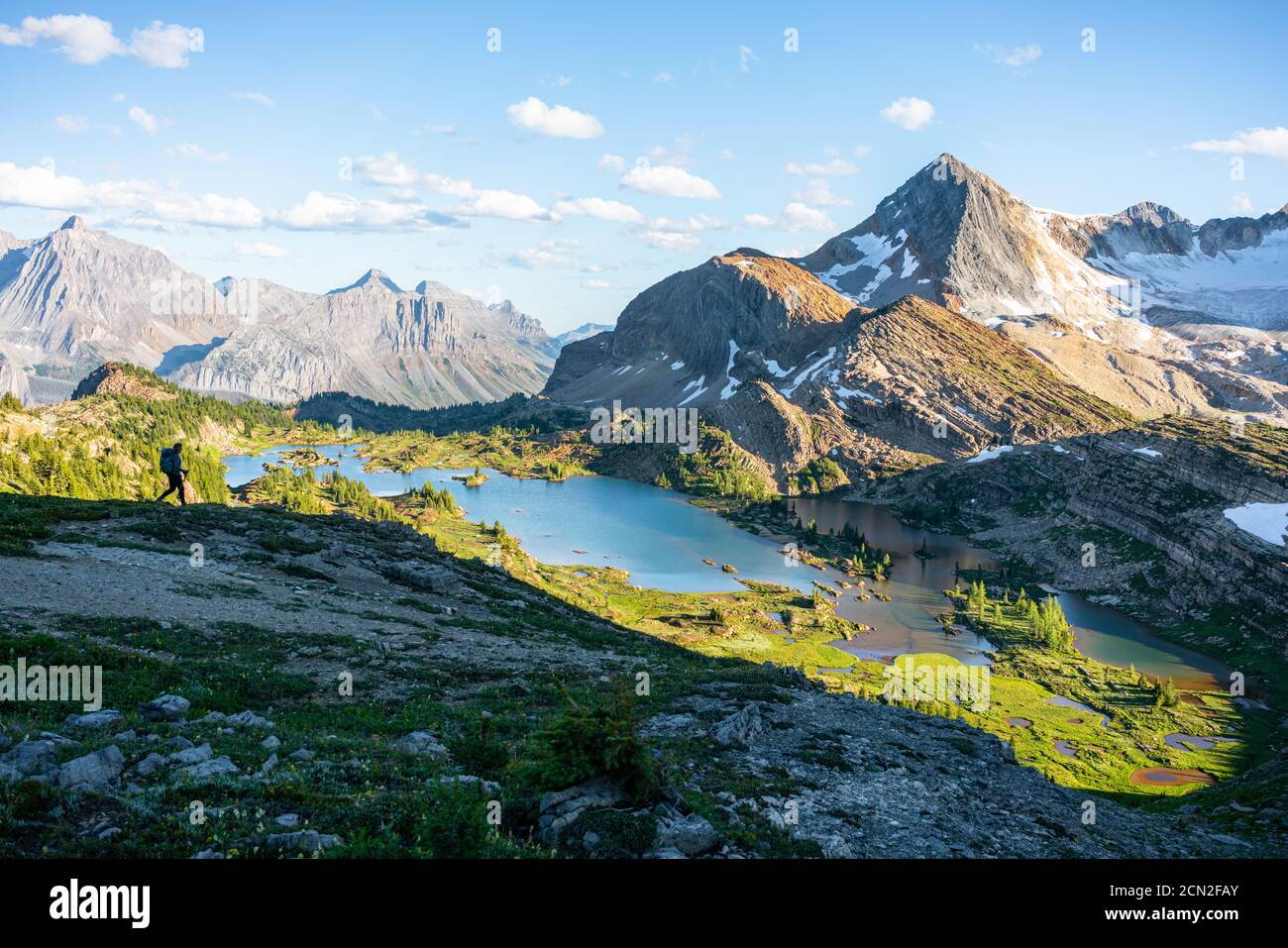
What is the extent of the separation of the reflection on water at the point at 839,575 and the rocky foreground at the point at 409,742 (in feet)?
251

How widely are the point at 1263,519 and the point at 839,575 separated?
Result: 230 ft

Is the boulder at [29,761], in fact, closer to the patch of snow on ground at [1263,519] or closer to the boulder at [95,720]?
the boulder at [95,720]

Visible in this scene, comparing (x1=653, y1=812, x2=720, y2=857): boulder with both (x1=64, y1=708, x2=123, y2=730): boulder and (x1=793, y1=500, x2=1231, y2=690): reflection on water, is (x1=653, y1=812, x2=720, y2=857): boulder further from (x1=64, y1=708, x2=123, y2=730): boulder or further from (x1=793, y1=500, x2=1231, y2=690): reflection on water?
(x1=793, y1=500, x2=1231, y2=690): reflection on water

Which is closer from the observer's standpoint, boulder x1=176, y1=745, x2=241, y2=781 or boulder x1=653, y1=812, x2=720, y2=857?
boulder x1=653, y1=812, x2=720, y2=857

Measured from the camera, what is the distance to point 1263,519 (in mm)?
122875

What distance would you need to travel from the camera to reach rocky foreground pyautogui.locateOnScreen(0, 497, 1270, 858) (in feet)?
45.8

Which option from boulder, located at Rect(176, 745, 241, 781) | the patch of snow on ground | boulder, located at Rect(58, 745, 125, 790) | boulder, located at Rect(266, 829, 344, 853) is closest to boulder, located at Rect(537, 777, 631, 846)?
boulder, located at Rect(266, 829, 344, 853)

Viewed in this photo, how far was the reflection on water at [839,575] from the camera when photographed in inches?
4190

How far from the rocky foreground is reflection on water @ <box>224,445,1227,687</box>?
76.4m

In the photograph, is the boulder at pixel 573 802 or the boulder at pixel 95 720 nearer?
the boulder at pixel 573 802

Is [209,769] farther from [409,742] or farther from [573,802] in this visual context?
[573,802]

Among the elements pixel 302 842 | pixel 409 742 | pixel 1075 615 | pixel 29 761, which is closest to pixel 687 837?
pixel 302 842

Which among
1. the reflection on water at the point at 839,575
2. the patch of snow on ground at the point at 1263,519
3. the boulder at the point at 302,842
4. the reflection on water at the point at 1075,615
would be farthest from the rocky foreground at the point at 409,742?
the patch of snow on ground at the point at 1263,519
